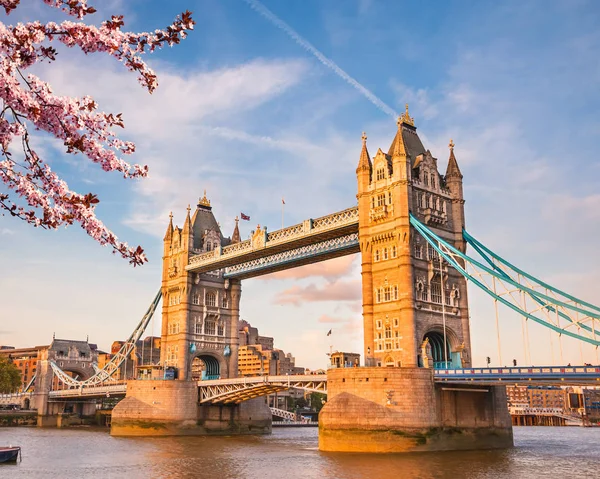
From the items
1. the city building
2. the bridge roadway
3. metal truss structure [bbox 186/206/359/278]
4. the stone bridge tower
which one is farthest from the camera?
the stone bridge tower

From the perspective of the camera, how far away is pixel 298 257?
66000 mm

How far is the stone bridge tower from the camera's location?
76000 millimetres

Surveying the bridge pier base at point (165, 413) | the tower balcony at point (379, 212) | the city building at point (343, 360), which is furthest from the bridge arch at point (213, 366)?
the tower balcony at point (379, 212)

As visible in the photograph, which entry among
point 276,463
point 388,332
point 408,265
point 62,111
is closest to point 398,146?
point 408,265

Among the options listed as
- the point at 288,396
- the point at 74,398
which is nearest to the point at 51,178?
the point at 74,398

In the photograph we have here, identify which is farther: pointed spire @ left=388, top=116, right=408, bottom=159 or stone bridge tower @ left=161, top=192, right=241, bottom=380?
stone bridge tower @ left=161, top=192, right=241, bottom=380

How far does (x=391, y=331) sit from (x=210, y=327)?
31.9 meters

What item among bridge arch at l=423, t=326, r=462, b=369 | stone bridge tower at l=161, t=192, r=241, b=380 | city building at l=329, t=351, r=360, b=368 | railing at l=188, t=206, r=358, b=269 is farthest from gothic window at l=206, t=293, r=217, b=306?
bridge arch at l=423, t=326, r=462, b=369

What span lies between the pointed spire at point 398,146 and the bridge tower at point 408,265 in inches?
3.2

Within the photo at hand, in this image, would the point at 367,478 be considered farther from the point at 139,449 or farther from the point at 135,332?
the point at 135,332

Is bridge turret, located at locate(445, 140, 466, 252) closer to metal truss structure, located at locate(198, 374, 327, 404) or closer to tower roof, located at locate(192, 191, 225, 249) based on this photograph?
metal truss structure, located at locate(198, 374, 327, 404)

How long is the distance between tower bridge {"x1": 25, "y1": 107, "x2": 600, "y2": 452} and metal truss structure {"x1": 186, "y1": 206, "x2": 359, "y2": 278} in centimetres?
14

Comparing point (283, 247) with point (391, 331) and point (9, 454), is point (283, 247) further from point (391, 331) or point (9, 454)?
point (9, 454)

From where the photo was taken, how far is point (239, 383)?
214ft
